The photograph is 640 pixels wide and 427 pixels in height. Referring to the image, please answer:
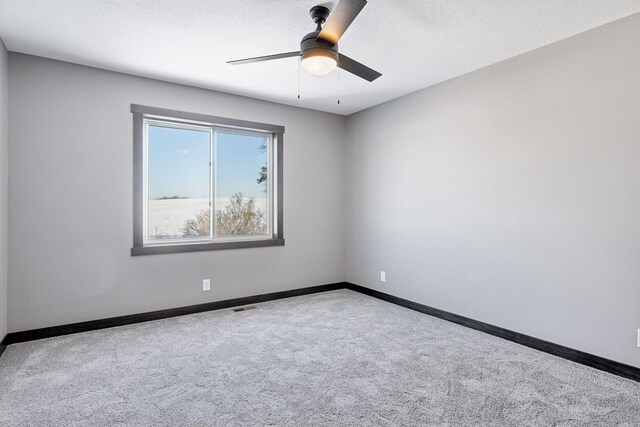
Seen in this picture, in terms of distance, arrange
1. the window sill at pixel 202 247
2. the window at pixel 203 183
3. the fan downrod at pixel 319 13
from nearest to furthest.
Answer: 1. the fan downrod at pixel 319 13
2. the window sill at pixel 202 247
3. the window at pixel 203 183

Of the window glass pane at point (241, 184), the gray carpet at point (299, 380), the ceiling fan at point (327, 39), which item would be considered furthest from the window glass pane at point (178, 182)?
the ceiling fan at point (327, 39)

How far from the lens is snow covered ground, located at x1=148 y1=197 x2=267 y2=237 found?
3844mm

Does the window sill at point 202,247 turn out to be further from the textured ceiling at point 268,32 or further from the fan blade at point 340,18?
the fan blade at point 340,18

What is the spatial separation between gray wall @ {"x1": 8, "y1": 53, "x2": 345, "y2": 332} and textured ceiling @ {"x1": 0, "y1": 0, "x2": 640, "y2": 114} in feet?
0.83

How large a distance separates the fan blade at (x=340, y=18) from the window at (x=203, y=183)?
2.39 metres

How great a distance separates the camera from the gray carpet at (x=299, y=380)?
6.48ft

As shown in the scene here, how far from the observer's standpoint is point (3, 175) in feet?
9.43

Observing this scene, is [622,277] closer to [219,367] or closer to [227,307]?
[219,367]

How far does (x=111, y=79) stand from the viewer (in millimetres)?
3434

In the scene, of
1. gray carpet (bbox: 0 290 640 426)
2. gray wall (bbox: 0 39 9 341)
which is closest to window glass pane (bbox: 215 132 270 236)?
gray carpet (bbox: 0 290 640 426)

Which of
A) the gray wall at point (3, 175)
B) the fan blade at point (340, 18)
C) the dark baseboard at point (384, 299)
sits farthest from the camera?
the gray wall at point (3, 175)

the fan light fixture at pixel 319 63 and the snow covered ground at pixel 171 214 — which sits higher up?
the fan light fixture at pixel 319 63

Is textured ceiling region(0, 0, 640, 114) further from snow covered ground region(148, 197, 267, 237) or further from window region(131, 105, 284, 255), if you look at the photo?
snow covered ground region(148, 197, 267, 237)

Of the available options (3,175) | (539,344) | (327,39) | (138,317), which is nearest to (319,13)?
(327,39)
